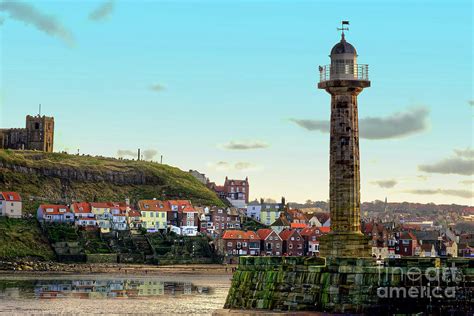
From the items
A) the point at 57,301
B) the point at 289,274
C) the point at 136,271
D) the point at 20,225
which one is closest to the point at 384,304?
the point at 289,274

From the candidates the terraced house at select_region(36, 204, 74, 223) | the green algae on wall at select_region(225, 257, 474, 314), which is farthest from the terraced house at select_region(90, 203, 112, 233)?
the green algae on wall at select_region(225, 257, 474, 314)

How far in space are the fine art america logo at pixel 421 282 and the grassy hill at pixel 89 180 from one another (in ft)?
374

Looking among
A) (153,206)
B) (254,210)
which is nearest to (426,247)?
(153,206)

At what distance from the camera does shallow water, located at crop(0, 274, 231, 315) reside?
50.8m

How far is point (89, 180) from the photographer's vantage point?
163 metres

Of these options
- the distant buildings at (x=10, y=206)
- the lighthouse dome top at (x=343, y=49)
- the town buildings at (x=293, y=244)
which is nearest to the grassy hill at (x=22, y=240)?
the distant buildings at (x=10, y=206)

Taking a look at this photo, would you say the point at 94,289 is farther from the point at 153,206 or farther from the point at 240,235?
the point at 153,206

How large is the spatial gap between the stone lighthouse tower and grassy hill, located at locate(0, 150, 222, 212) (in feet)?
344

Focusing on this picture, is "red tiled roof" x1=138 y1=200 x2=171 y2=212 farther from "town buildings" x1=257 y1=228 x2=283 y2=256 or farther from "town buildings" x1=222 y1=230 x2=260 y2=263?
"town buildings" x1=257 y1=228 x2=283 y2=256

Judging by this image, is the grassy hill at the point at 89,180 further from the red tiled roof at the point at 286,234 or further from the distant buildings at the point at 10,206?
the red tiled roof at the point at 286,234

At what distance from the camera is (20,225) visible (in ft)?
398

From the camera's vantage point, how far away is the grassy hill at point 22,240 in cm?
11175

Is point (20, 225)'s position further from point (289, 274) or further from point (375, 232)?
point (289, 274)

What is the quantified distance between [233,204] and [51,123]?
129 ft
